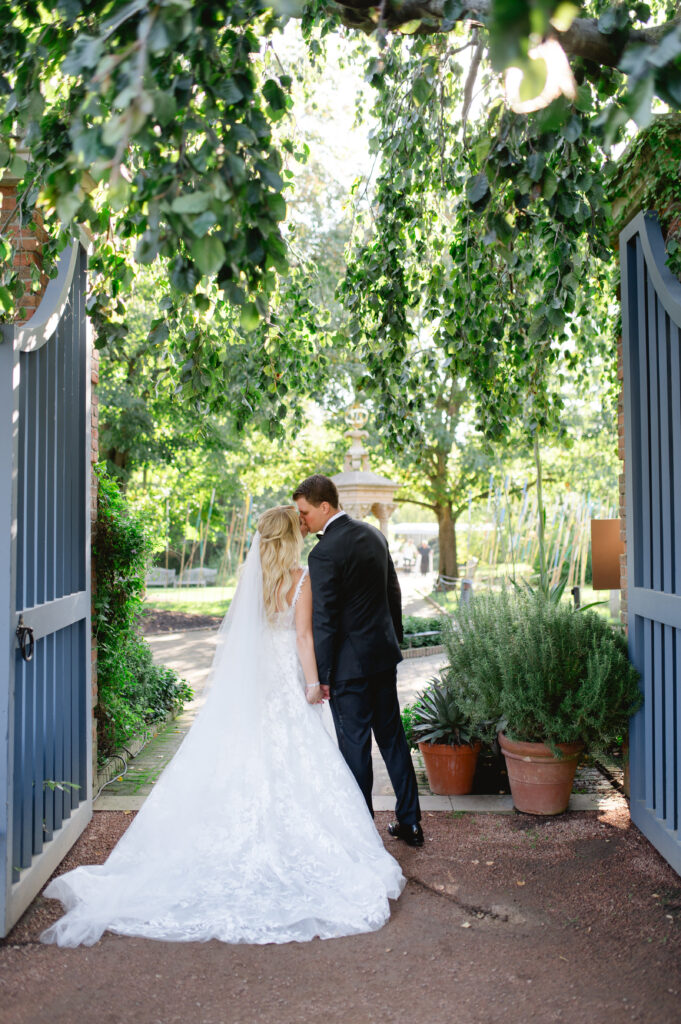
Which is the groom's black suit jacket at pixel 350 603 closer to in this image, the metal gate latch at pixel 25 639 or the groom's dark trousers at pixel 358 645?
the groom's dark trousers at pixel 358 645

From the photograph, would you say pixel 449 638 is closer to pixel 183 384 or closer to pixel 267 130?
pixel 183 384

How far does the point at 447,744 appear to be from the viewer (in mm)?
5285

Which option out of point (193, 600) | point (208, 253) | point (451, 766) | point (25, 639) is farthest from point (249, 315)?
point (193, 600)

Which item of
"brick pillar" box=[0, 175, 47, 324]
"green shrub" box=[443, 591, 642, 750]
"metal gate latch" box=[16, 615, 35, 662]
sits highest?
"brick pillar" box=[0, 175, 47, 324]

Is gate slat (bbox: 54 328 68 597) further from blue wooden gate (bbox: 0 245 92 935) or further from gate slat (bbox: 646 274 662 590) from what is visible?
gate slat (bbox: 646 274 662 590)

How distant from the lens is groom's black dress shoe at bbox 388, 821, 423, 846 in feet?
14.8

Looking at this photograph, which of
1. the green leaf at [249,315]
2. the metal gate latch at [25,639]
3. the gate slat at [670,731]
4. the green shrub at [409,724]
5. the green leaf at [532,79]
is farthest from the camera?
the green shrub at [409,724]

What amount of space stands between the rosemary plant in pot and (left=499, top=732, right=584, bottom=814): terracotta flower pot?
38 cm

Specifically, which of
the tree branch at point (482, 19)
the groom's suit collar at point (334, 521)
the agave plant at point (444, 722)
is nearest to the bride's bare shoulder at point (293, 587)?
the groom's suit collar at point (334, 521)

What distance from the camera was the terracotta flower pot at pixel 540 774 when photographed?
475cm

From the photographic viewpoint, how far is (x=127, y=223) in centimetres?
346

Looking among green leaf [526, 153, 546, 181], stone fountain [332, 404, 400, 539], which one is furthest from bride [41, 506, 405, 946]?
stone fountain [332, 404, 400, 539]

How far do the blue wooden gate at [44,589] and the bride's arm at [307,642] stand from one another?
1272 millimetres

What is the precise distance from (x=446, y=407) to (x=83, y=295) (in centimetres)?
1523
